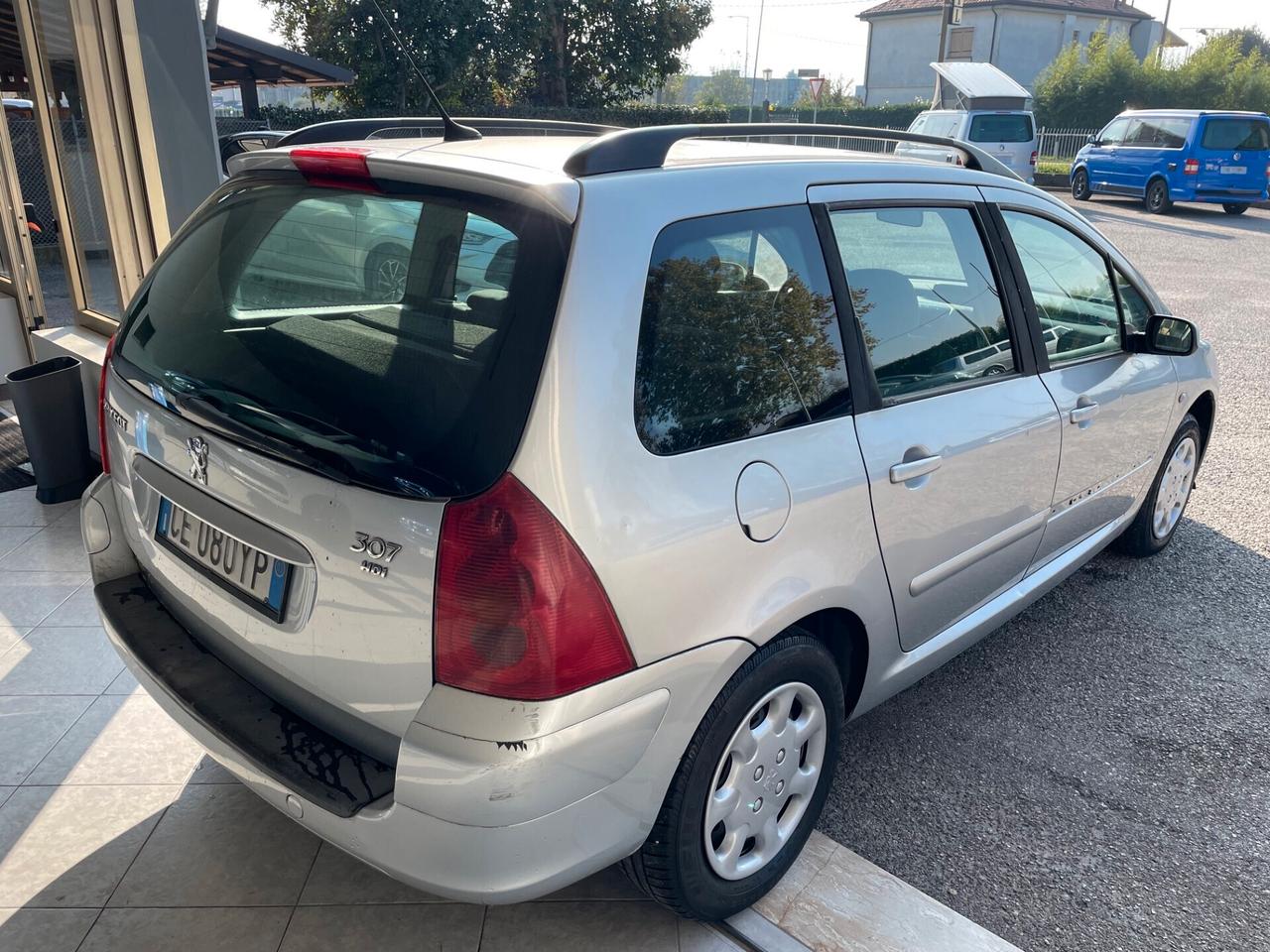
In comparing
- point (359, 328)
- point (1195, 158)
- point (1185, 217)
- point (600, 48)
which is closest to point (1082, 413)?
point (359, 328)

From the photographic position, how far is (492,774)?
1.81m

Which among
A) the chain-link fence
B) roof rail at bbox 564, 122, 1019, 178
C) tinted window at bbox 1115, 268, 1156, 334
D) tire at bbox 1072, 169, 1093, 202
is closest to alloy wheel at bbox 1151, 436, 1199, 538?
tinted window at bbox 1115, 268, 1156, 334

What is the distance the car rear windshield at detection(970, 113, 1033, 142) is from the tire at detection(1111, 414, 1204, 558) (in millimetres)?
18634

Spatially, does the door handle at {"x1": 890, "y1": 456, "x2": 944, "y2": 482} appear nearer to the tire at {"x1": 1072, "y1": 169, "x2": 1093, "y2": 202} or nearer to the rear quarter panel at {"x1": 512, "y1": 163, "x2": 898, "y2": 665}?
the rear quarter panel at {"x1": 512, "y1": 163, "x2": 898, "y2": 665}

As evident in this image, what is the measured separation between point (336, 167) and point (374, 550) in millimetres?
884

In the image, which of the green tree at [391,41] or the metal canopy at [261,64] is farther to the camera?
the green tree at [391,41]

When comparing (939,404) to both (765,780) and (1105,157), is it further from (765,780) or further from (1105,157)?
(1105,157)

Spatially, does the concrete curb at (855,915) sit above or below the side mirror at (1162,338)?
below

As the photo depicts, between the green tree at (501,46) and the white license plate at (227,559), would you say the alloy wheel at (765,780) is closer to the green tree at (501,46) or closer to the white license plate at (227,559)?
the white license plate at (227,559)

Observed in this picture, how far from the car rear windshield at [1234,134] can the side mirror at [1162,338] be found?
18717 mm

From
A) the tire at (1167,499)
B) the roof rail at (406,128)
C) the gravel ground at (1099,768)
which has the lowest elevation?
the gravel ground at (1099,768)

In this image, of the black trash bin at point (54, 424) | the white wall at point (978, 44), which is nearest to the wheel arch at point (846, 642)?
the black trash bin at point (54, 424)

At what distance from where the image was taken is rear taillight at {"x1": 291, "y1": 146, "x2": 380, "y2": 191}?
7.06 feet

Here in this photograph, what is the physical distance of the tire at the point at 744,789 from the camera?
7.11 ft
